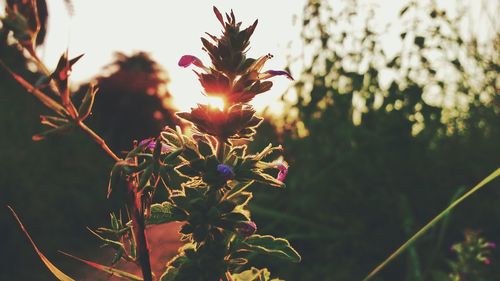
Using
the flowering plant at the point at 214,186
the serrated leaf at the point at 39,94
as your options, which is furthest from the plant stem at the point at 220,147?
the serrated leaf at the point at 39,94

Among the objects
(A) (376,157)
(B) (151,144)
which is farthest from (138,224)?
(A) (376,157)

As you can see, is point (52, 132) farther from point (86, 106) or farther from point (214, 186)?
point (214, 186)

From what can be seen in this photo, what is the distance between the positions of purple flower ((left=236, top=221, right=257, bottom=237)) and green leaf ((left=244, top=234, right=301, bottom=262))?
30mm

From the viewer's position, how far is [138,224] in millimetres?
751

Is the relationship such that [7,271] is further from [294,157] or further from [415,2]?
[415,2]

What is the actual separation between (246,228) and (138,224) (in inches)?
6.9

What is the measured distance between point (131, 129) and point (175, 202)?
52.9ft

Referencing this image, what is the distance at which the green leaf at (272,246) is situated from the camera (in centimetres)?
85

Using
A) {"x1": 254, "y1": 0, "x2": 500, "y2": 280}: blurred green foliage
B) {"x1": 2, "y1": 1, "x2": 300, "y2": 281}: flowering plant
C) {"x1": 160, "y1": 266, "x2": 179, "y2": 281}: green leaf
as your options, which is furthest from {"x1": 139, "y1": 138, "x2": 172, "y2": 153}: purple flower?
{"x1": 254, "y1": 0, "x2": 500, "y2": 280}: blurred green foliage

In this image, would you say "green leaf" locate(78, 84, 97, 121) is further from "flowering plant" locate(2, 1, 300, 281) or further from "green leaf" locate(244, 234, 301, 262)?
"green leaf" locate(244, 234, 301, 262)

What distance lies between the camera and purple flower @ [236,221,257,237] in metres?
0.82

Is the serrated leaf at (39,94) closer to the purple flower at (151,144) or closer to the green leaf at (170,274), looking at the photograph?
the purple flower at (151,144)

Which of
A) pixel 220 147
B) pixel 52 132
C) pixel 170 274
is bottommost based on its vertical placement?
pixel 170 274

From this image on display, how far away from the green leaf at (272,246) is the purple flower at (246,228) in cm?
3
